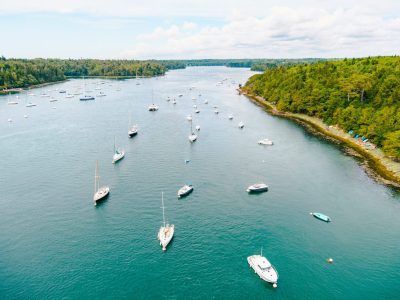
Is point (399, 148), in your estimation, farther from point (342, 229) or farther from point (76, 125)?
point (76, 125)

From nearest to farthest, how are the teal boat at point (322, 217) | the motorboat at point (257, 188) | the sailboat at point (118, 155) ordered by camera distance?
the teal boat at point (322, 217), the motorboat at point (257, 188), the sailboat at point (118, 155)

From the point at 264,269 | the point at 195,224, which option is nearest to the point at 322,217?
the point at 264,269

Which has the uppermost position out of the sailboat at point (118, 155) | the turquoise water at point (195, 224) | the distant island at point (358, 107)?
the distant island at point (358, 107)

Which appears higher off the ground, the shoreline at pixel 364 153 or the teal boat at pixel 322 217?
the shoreline at pixel 364 153

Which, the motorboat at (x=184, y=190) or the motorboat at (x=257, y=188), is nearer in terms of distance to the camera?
the motorboat at (x=184, y=190)

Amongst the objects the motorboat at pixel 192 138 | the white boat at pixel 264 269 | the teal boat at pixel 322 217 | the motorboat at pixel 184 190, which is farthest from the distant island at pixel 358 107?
the motorboat at pixel 192 138

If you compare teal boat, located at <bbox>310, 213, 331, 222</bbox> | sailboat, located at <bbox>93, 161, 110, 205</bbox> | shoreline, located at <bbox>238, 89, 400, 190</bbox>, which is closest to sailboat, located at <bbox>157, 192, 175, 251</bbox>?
sailboat, located at <bbox>93, 161, 110, 205</bbox>

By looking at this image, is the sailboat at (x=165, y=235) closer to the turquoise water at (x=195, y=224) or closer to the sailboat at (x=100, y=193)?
the turquoise water at (x=195, y=224)
